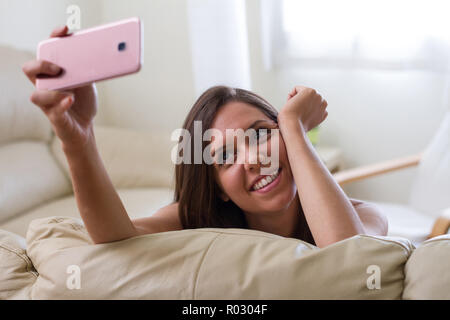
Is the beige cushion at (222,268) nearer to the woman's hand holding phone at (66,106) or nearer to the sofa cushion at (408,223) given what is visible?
the woman's hand holding phone at (66,106)

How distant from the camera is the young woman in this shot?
23.5 inches

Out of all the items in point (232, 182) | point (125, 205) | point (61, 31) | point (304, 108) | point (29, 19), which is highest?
point (29, 19)

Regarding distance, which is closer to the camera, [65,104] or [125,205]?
[65,104]

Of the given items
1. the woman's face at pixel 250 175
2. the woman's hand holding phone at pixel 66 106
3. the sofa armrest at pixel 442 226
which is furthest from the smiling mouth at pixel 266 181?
the sofa armrest at pixel 442 226

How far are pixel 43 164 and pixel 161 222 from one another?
1237mm

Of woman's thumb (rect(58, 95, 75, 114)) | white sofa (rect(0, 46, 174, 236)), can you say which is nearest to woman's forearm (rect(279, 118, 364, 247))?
woman's thumb (rect(58, 95, 75, 114))

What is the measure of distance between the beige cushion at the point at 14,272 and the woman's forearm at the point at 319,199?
0.39 meters

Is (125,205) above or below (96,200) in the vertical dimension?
below

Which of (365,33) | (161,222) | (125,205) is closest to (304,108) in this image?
(161,222)

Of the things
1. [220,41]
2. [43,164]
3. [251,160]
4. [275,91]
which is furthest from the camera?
[275,91]

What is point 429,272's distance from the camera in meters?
0.46

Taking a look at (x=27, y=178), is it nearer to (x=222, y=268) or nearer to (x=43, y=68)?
(x=43, y=68)

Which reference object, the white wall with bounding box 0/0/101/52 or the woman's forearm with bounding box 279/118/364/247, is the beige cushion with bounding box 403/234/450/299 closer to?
the woman's forearm with bounding box 279/118/364/247

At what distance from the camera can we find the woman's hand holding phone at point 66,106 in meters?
0.55
